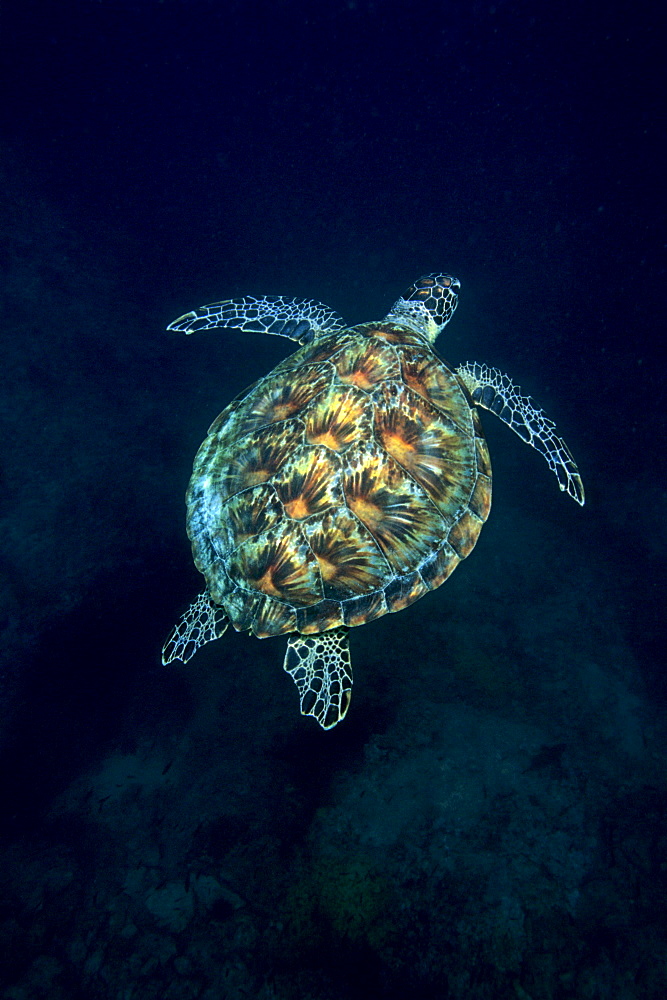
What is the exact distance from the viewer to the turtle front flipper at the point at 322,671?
9.41 feet

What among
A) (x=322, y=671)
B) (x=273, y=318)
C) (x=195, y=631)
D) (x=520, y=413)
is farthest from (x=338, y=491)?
(x=273, y=318)

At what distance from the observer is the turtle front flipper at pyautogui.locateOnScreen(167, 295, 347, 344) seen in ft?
15.6

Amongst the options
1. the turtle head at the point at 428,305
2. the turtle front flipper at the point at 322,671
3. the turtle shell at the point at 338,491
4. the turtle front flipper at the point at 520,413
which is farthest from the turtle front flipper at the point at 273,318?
the turtle front flipper at the point at 322,671

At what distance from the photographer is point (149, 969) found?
2.97 metres

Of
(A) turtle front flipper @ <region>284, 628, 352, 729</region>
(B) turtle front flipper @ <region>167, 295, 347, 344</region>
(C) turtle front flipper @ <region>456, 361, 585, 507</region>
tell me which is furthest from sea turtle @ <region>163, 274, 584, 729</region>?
(B) turtle front flipper @ <region>167, 295, 347, 344</region>

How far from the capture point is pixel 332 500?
2793 millimetres

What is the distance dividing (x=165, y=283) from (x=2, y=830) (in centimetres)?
700

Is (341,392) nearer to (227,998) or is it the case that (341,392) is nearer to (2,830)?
(227,998)

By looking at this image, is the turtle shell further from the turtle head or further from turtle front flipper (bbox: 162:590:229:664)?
the turtle head

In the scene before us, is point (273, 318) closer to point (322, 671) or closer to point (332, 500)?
point (332, 500)

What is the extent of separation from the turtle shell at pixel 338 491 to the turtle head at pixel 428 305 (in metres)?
1.57

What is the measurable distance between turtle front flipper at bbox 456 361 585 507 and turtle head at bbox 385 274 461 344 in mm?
834

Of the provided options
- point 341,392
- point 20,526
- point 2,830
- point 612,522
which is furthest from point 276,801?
point 612,522

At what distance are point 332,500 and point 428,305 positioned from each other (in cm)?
334
